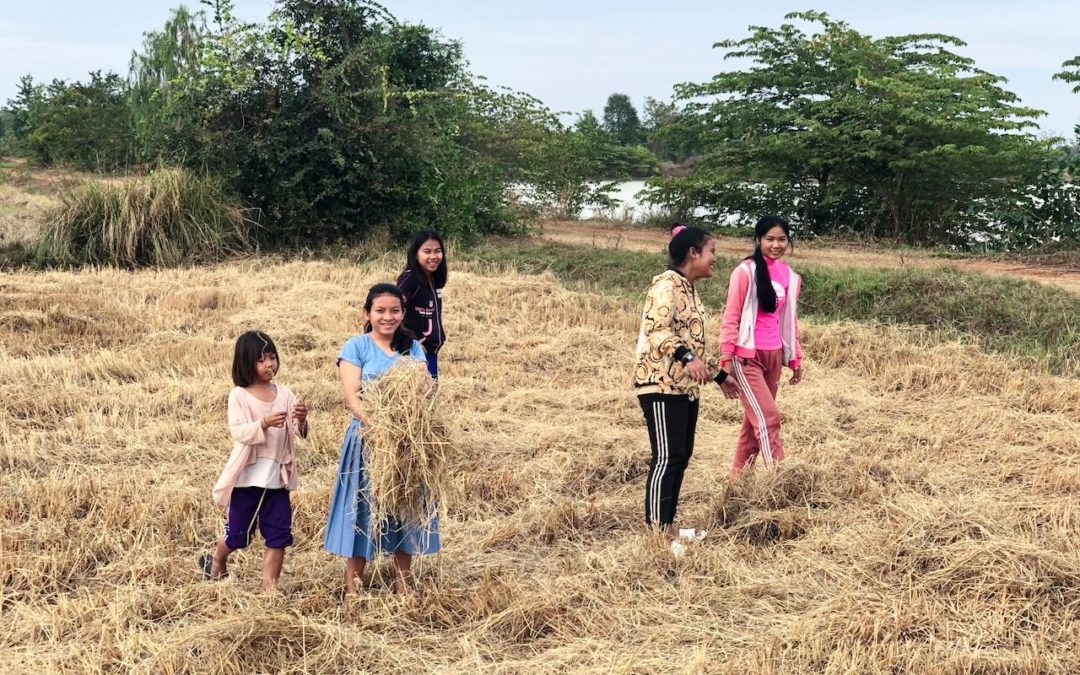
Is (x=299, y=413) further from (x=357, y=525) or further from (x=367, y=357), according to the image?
(x=357, y=525)

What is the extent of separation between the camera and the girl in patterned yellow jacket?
4137 mm

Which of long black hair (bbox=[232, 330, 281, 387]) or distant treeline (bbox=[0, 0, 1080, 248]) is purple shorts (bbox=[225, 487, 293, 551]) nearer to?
long black hair (bbox=[232, 330, 281, 387])

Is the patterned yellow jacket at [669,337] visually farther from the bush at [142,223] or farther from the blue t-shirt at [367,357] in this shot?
the bush at [142,223]

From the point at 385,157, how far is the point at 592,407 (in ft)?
27.5

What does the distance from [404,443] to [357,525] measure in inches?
17.0

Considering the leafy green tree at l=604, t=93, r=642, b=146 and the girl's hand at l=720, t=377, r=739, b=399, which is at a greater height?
the leafy green tree at l=604, t=93, r=642, b=146

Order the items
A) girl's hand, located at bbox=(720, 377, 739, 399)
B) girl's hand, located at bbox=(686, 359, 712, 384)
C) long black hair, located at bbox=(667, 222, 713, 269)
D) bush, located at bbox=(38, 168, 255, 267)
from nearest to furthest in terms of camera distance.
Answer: girl's hand, located at bbox=(686, 359, 712, 384) < long black hair, located at bbox=(667, 222, 713, 269) < girl's hand, located at bbox=(720, 377, 739, 399) < bush, located at bbox=(38, 168, 255, 267)

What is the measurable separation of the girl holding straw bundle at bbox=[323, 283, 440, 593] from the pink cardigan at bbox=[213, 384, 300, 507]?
0.25 meters

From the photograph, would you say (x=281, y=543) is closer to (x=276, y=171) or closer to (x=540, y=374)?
(x=540, y=374)

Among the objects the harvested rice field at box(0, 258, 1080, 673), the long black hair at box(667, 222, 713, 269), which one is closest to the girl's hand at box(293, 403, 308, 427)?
the harvested rice field at box(0, 258, 1080, 673)

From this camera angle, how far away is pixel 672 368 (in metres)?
4.13

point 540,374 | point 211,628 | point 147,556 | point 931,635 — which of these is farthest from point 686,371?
point 540,374

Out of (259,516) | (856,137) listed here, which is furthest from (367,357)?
(856,137)

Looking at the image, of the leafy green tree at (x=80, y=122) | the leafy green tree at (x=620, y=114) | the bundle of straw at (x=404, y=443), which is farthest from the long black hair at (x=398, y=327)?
the leafy green tree at (x=620, y=114)
